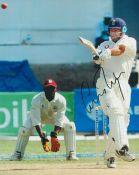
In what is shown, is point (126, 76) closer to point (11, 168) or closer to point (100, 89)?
point (100, 89)

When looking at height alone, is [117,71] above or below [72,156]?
above

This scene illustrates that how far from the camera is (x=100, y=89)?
1349cm

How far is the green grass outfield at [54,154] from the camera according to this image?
51.7 ft

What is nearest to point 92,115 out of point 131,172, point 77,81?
point 77,81

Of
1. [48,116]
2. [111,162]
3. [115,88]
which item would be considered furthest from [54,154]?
[115,88]

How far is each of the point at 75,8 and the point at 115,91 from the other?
1239 centimetres

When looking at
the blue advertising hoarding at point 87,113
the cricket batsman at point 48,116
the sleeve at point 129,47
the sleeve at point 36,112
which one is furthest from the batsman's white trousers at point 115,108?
the blue advertising hoarding at point 87,113

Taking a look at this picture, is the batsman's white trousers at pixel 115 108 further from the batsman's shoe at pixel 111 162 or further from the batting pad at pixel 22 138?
the batting pad at pixel 22 138

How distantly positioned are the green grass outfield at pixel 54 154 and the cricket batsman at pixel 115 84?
209 cm

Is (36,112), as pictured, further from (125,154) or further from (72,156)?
(125,154)

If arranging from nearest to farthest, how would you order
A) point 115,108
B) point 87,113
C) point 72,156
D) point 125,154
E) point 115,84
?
point 125,154 → point 115,108 → point 115,84 → point 72,156 → point 87,113

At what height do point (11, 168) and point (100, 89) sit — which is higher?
point (100, 89)

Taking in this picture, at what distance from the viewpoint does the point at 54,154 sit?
16203mm

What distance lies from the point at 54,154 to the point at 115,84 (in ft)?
10.5
